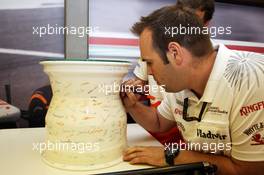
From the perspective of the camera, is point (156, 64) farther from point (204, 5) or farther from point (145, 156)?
point (204, 5)

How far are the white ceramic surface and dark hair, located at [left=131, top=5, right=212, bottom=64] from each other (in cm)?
17

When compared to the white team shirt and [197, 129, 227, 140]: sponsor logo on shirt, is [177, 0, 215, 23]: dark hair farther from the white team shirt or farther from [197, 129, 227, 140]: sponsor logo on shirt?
[197, 129, 227, 140]: sponsor logo on shirt

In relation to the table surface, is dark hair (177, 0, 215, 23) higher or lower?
higher

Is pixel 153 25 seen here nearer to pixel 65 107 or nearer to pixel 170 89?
pixel 170 89

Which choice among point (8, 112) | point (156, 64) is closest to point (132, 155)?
A: point (156, 64)

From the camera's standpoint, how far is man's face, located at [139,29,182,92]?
92 centimetres

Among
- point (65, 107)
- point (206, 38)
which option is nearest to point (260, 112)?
point (206, 38)

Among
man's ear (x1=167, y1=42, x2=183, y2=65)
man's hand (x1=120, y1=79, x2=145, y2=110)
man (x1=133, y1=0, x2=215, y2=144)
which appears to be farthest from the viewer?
man (x1=133, y1=0, x2=215, y2=144)

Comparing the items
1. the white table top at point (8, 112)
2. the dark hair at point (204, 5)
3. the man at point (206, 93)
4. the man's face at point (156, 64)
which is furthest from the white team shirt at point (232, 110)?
the white table top at point (8, 112)

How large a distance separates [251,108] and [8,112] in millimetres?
1451

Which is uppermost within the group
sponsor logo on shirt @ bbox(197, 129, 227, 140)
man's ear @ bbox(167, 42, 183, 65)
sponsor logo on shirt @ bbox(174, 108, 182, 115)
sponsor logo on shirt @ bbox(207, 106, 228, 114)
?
man's ear @ bbox(167, 42, 183, 65)

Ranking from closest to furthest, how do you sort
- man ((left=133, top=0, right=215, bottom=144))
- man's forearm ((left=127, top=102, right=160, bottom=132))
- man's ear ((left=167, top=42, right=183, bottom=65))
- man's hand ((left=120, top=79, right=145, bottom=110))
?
man's ear ((left=167, top=42, right=183, bottom=65)) < man's hand ((left=120, top=79, right=145, bottom=110)) < man's forearm ((left=127, top=102, right=160, bottom=132)) < man ((left=133, top=0, right=215, bottom=144))

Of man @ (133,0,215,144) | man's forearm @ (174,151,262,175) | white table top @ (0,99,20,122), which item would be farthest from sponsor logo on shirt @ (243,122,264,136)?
white table top @ (0,99,20,122)

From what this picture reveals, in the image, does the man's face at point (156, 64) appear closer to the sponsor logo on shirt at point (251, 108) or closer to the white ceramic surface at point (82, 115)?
the white ceramic surface at point (82, 115)
